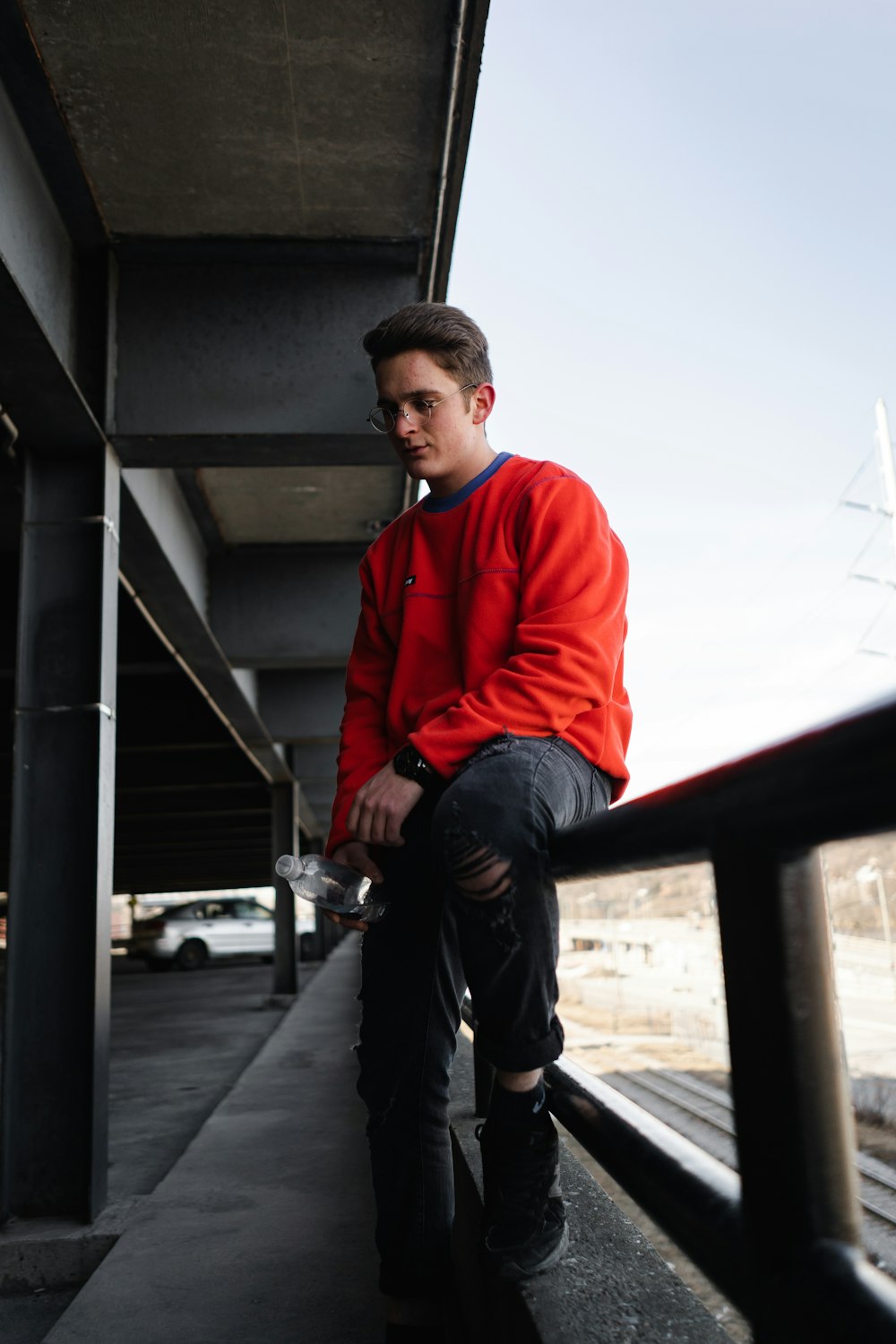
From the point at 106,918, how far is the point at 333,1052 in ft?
11.6

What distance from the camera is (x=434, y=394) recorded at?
1.93 meters

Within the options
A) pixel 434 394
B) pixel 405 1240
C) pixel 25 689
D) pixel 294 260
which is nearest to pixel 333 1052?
pixel 25 689

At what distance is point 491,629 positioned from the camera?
5.75ft

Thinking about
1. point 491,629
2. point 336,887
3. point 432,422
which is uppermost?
point 432,422

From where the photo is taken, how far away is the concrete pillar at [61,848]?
3896mm

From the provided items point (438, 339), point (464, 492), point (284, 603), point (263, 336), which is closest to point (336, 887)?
point (464, 492)

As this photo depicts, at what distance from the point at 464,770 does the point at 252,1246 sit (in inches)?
88.0

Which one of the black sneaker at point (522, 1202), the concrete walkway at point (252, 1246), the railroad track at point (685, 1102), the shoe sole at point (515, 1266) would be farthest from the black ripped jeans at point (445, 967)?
the railroad track at point (685, 1102)

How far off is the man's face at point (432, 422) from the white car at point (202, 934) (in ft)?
77.1

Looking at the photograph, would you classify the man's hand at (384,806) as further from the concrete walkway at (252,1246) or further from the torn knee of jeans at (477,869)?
the concrete walkway at (252,1246)

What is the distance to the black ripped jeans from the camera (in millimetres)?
1460

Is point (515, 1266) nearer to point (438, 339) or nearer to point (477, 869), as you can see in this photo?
point (477, 869)

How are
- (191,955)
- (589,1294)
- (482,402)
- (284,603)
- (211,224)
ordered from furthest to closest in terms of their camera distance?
(191,955), (284,603), (211,224), (482,402), (589,1294)

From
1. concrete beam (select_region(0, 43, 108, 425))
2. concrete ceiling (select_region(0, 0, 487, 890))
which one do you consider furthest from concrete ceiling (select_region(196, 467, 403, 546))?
concrete beam (select_region(0, 43, 108, 425))
